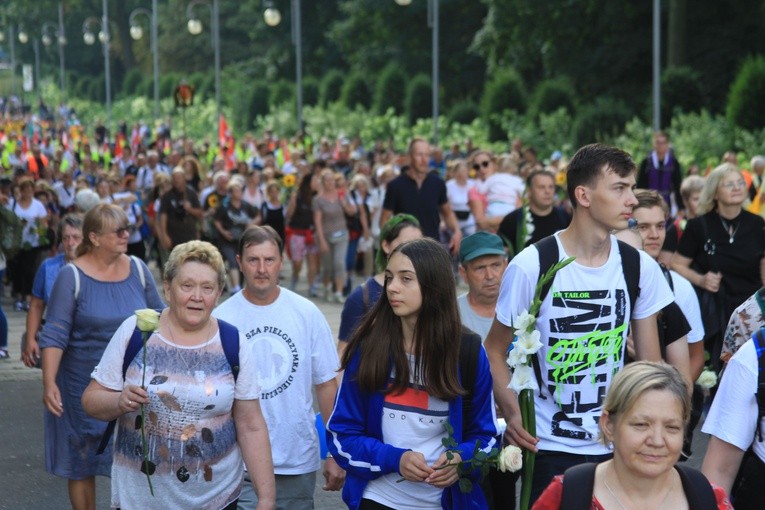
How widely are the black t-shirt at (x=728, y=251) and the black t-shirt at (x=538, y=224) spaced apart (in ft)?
3.91

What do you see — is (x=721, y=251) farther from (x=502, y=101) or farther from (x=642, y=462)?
(x=502, y=101)

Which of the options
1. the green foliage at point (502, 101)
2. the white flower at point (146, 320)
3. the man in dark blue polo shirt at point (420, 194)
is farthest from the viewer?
the green foliage at point (502, 101)

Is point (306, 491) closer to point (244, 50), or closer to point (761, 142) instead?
point (761, 142)

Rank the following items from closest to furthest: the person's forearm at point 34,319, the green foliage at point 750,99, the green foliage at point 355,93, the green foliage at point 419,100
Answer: the person's forearm at point 34,319, the green foliage at point 750,99, the green foliage at point 419,100, the green foliage at point 355,93

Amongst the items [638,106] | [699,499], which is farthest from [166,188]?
[638,106]

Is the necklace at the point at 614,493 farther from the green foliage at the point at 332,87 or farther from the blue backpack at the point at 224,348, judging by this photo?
the green foliage at the point at 332,87

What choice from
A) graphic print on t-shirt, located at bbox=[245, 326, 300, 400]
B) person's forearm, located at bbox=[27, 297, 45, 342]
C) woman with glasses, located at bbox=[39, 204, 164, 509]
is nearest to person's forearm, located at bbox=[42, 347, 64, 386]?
woman with glasses, located at bbox=[39, 204, 164, 509]

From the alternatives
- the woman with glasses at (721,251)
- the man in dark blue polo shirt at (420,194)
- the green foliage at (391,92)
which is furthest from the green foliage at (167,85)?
the woman with glasses at (721,251)

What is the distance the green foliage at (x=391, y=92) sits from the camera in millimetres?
51531

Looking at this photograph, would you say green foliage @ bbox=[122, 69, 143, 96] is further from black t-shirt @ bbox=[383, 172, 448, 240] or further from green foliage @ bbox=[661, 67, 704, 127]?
black t-shirt @ bbox=[383, 172, 448, 240]

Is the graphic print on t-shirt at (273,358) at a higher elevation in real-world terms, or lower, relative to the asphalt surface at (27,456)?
higher

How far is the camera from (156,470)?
512cm

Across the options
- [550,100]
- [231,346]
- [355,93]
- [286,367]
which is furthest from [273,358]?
[355,93]

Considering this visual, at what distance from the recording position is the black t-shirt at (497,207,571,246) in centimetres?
1021
